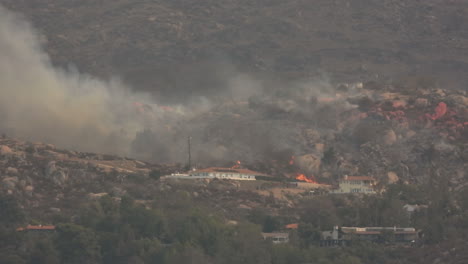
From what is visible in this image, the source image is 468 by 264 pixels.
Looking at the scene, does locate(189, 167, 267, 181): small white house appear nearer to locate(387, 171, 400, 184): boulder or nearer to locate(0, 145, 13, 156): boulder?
locate(387, 171, 400, 184): boulder

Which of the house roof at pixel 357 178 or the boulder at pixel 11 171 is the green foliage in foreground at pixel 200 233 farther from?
the house roof at pixel 357 178

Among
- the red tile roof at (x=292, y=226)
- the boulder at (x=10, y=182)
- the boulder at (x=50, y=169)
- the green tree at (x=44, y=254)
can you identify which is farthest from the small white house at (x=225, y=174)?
the green tree at (x=44, y=254)

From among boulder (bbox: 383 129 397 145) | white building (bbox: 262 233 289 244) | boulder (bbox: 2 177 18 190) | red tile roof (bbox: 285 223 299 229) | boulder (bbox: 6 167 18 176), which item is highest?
boulder (bbox: 383 129 397 145)

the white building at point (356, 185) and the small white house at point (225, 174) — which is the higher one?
the small white house at point (225, 174)

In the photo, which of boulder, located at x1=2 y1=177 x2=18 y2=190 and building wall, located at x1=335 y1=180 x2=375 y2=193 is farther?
building wall, located at x1=335 y1=180 x2=375 y2=193

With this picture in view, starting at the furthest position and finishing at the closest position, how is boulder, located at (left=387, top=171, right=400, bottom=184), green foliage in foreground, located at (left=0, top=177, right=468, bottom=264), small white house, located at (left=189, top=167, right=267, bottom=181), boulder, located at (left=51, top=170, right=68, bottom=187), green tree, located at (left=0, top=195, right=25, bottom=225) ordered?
boulder, located at (left=387, top=171, right=400, bottom=184) < small white house, located at (left=189, top=167, right=267, bottom=181) < boulder, located at (left=51, top=170, right=68, bottom=187) < green tree, located at (left=0, top=195, right=25, bottom=225) < green foliage in foreground, located at (left=0, top=177, right=468, bottom=264)

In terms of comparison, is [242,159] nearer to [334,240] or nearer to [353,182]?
[353,182]

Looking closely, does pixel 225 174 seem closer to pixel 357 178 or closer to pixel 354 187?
pixel 354 187

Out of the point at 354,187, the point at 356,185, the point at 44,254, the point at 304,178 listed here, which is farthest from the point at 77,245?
the point at 304,178

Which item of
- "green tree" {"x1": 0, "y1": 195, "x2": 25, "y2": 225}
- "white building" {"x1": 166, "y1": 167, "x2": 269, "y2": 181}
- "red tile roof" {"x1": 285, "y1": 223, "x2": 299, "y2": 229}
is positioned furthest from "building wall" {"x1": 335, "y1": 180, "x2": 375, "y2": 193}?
"green tree" {"x1": 0, "y1": 195, "x2": 25, "y2": 225}
